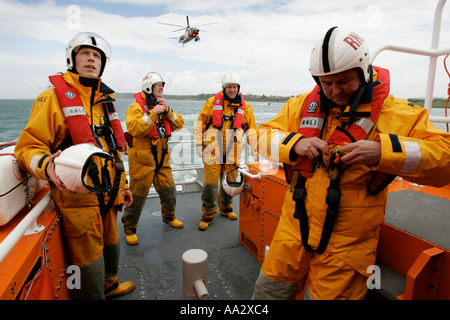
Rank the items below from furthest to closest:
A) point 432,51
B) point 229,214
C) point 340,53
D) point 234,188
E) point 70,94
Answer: point 229,214, point 234,188, point 432,51, point 70,94, point 340,53

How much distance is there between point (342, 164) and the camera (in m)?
1.33

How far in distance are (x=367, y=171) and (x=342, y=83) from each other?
0.44m

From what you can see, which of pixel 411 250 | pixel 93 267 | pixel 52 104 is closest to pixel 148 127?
pixel 52 104

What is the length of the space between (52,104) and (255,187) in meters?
1.98

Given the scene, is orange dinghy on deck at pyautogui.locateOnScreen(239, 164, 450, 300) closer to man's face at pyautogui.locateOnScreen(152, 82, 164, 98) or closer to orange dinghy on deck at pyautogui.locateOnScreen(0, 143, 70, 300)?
orange dinghy on deck at pyautogui.locateOnScreen(0, 143, 70, 300)

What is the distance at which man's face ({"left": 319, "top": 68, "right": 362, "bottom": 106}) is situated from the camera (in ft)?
4.05

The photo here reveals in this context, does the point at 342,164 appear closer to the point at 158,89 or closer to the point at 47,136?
the point at 47,136

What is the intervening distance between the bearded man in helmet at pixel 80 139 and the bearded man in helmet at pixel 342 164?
1096mm

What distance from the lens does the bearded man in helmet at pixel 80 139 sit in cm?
161

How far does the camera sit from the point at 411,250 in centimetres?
146

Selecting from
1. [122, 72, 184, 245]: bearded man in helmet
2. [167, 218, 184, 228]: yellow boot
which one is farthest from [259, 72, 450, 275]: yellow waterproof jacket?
[167, 218, 184, 228]: yellow boot

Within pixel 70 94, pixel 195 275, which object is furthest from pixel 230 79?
pixel 195 275

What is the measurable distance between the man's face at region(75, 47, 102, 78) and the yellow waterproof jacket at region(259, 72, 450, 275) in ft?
4.51
